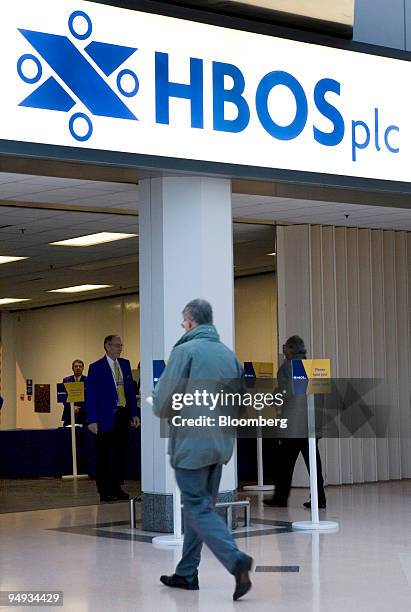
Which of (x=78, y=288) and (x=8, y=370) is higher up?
(x=78, y=288)

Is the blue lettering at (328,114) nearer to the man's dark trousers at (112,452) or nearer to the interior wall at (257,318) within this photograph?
the man's dark trousers at (112,452)

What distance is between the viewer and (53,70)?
8.72 metres

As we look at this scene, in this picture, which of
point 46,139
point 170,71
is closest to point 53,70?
point 46,139

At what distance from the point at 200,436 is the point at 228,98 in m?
3.95

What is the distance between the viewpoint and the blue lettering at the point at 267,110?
9.97m

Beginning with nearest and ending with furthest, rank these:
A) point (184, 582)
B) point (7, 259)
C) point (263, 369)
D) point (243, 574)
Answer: point (243, 574) → point (184, 582) → point (263, 369) → point (7, 259)

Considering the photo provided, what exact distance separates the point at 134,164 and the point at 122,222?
132 inches

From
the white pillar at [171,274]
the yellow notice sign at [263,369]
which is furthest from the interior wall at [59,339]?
the white pillar at [171,274]

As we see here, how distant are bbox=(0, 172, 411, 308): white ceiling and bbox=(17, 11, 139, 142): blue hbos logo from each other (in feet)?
2.99

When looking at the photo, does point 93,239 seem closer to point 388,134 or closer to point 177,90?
point 388,134

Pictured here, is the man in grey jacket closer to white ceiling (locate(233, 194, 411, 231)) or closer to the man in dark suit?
white ceiling (locate(233, 194, 411, 231))

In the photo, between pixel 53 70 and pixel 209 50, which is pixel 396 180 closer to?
pixel 209 50

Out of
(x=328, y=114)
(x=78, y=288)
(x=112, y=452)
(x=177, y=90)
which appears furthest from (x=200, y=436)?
(x=78, y=288)

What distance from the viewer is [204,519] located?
21.6ft
